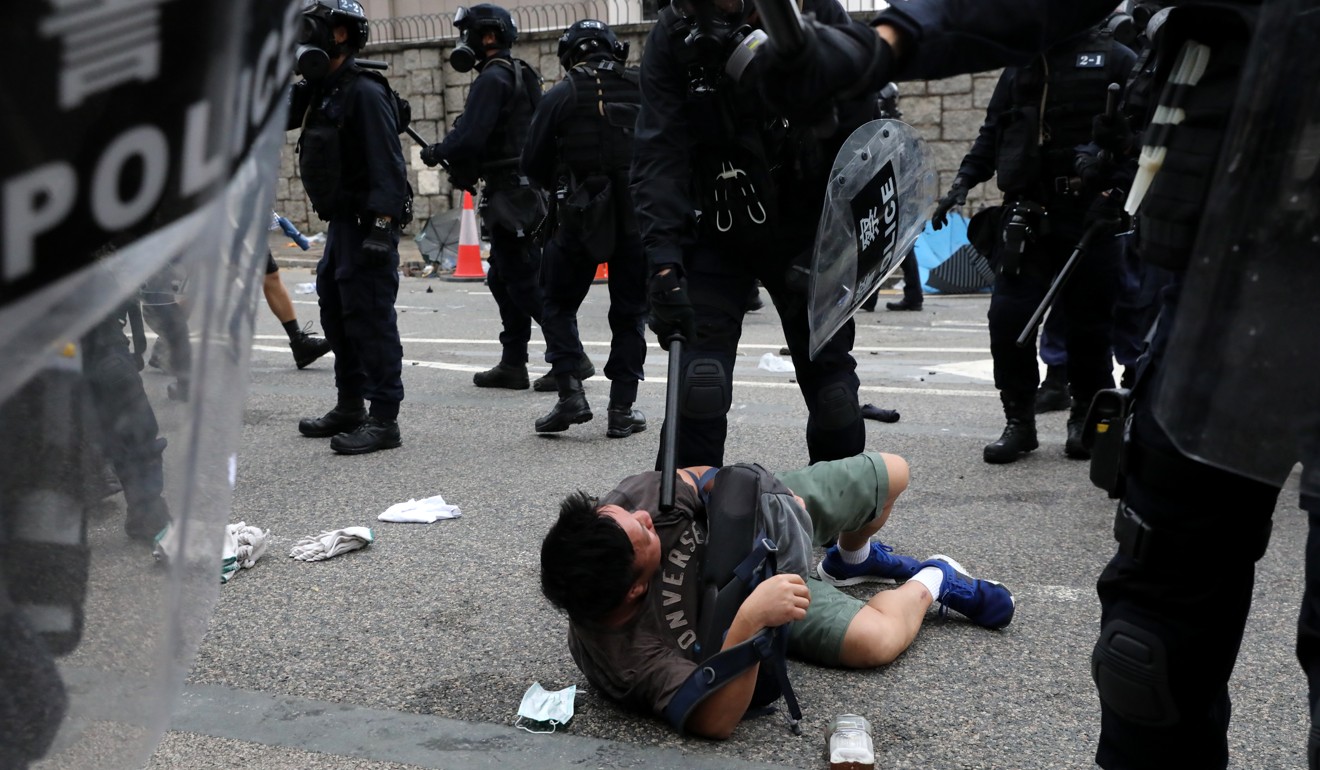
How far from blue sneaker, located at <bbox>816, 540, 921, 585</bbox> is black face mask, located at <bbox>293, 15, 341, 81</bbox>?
121 inches

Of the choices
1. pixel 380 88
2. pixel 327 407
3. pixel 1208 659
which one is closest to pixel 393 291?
pixel 380 88

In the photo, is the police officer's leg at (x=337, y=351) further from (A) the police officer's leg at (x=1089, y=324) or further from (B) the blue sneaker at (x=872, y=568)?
(A) the police officer's leg at (x=1089, y=324)

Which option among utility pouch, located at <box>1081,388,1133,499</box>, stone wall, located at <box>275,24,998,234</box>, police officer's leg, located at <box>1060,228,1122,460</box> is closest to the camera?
utility pouch, located at <box>1081,388,1133,499</box>

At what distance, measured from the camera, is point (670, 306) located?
339 centimetres

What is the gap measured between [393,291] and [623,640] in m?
3.20

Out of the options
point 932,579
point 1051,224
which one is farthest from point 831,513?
point 1051,224

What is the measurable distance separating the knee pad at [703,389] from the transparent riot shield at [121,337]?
2565mm

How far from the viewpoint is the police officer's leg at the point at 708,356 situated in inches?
139

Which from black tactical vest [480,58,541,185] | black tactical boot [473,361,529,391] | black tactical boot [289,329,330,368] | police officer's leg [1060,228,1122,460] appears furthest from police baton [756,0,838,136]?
black tactical boot [289,329,330,368]

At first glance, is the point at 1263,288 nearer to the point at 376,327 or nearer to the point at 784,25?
the point at 784,25

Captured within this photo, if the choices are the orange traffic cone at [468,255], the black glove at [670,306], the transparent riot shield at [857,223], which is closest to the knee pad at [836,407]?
the transparent riot shield at [857,223]

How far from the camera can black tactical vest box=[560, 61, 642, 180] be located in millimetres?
5855

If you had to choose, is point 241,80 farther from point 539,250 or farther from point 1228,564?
point 539,250

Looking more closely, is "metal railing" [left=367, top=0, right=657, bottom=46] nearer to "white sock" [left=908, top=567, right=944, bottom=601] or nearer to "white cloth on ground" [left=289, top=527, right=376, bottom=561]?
"white cloth on ground" [left=289, top=527, right=376, bottom=561]
